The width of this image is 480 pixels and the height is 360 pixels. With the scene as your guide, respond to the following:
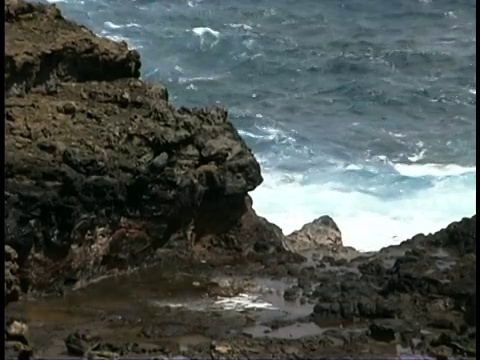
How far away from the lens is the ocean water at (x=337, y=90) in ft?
79.3

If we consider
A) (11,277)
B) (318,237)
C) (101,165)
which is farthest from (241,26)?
(11,277)

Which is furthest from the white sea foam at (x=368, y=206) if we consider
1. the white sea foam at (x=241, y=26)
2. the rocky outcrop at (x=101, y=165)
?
the white sea foam at (x=241, y=26)

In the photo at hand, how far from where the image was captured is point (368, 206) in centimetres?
2395

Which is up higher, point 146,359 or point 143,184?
point 143,184

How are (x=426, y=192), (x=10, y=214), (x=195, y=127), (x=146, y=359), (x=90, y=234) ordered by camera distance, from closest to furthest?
(x=146, y=359)
(x=10, y=214)
(x=90, y=234)
(x=195, y=127)
(x=426, y=192)

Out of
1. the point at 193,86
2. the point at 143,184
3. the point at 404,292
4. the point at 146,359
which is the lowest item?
the point at 146,359

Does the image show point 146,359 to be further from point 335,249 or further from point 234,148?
point 335,249

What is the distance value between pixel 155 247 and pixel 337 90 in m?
17.7

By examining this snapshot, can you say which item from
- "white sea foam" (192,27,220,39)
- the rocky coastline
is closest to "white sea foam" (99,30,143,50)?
"white sea foam" (192,27,220,39)

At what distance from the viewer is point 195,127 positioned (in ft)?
52.7

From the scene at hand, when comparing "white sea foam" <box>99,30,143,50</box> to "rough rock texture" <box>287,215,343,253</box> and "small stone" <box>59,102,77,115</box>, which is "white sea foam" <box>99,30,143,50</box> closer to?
"rough rock texture" <box>287,215,343,253</box>

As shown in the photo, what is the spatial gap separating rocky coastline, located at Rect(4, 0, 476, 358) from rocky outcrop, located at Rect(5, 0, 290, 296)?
20 millimetres

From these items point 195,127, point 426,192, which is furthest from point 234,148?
point 426,192

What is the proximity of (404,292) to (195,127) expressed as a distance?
386 centimetres
